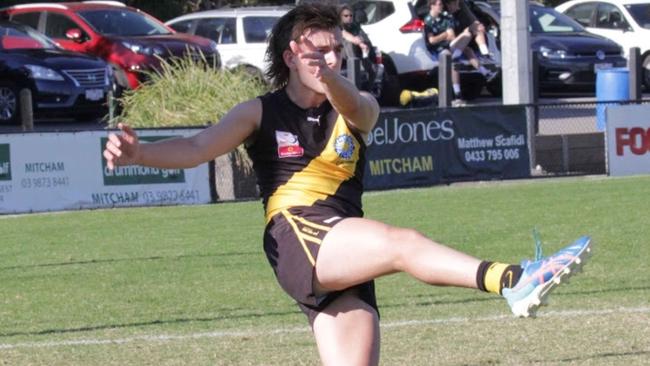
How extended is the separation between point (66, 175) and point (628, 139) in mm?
7439

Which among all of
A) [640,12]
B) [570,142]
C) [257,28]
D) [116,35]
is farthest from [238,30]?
[640,12]

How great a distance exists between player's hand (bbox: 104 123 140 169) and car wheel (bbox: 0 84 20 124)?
17436 mm

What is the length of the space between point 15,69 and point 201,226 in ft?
28.4

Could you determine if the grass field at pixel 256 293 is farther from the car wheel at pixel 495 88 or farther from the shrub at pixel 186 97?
the car wheel at pixel 495 88

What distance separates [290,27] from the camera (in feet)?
17.6

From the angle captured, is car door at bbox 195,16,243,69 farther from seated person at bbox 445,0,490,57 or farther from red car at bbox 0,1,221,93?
seated person at bbox 445,0,490,57

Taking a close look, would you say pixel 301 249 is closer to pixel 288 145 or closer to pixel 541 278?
pixel 288 145

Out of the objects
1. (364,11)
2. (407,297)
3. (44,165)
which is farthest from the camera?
(364,11)

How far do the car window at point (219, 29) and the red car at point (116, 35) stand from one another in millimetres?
1123

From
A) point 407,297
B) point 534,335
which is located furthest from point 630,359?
point 407,297

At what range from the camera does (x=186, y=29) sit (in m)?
27.1

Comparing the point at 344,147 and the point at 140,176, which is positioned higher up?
the point at 344,147

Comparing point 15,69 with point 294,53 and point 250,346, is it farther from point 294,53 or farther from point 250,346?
point 294,53

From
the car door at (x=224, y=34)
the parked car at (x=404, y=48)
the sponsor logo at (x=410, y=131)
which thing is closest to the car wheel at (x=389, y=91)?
the parked car at (x=404, y=48)
